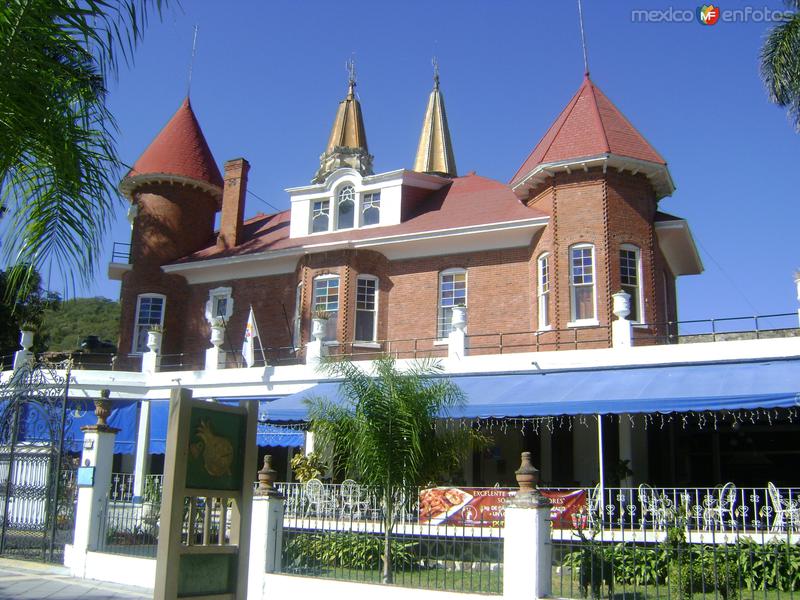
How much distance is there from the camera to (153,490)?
55.9 feet

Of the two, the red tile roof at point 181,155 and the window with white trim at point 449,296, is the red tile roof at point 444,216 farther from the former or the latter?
the red tile roof at point 181,155

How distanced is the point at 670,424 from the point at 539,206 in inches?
262

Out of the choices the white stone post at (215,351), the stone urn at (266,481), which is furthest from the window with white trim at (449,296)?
the stone urn at (266,481)

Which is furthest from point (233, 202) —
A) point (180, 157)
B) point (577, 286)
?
point (577, 286)

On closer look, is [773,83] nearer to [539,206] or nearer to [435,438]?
[539,206]

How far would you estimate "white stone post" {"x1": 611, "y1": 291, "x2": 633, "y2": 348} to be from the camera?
63.0ft

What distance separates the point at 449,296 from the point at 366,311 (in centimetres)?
265

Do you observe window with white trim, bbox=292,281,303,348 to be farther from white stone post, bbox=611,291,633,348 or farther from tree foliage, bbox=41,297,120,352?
tree foliage, bbox=41,297,120,352

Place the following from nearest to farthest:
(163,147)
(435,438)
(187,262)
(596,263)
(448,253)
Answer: (435,438)
(596,263)
(448,253)
(187,262)
(163,147)

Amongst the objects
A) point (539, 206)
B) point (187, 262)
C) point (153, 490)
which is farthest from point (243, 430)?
point (187, 262)

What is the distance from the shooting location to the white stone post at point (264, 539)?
1348cm

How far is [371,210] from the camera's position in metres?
26.9

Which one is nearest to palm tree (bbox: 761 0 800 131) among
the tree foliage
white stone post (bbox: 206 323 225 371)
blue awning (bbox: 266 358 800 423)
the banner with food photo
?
blue awning (bbox: 266 358 800 423)

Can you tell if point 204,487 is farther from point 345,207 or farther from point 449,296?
point 345,207
